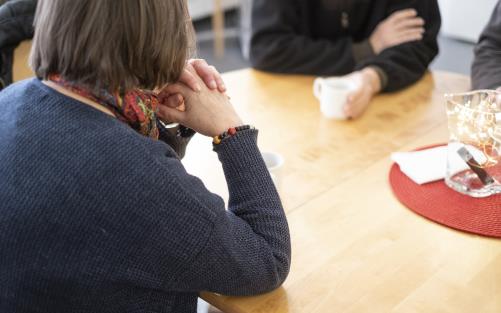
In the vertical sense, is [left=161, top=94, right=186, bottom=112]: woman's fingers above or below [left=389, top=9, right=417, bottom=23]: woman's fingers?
above

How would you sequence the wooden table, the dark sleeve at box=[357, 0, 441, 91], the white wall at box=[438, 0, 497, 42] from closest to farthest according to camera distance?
the wooden table → the dark sleeve at box=[357, 0, 441, 91] → the white wall at box=[438, 0, 497, 42]

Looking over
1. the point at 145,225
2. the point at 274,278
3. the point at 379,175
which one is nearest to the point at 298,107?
the point at 379,175

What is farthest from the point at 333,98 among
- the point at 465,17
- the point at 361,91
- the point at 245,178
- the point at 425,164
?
the point at 465,17

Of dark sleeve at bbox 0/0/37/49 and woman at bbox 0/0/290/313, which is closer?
woman at bbox 0/0/290/313

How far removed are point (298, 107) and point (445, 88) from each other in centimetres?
44

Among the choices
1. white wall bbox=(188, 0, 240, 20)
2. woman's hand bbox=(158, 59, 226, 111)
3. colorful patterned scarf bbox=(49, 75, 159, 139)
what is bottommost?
white wall bbox=(188, 0, 240, 20)

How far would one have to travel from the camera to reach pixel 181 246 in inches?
29.9

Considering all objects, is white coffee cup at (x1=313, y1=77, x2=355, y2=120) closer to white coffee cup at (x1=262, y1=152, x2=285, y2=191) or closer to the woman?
white coffee cup at (x1=262, y1=152, x2=285, y2=191)

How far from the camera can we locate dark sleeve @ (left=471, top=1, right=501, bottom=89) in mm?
1467

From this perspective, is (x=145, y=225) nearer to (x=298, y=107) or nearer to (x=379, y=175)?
(x=379, y=175)

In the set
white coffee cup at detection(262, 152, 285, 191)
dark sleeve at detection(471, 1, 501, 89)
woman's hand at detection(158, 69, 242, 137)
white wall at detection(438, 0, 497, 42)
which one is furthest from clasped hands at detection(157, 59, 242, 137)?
white wall at detection(438, 0, 497, 42)

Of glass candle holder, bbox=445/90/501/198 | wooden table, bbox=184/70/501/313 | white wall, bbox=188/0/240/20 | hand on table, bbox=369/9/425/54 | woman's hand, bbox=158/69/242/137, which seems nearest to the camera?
Result: wooden table, bbox=184/70/501/313

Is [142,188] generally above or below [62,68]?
below

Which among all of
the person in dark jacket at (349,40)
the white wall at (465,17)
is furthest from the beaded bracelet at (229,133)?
the white wall at (465,17)
